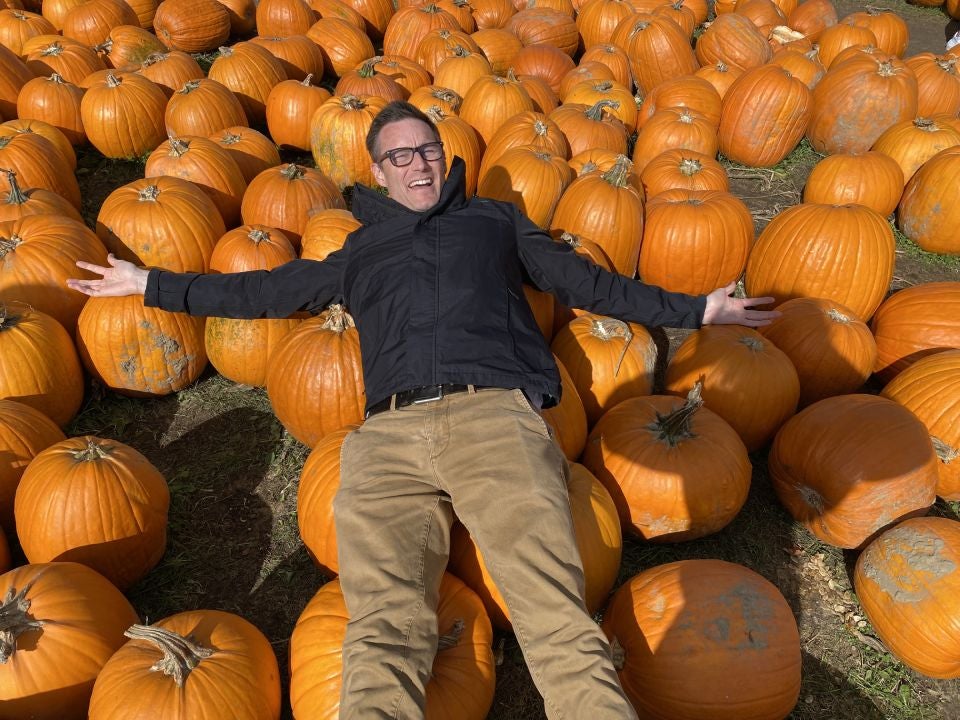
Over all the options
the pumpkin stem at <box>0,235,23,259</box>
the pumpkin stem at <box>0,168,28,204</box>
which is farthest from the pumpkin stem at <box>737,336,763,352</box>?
the pumpkin stem at <box>0,168,28,204</box>

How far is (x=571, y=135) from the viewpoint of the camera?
5.69 metres

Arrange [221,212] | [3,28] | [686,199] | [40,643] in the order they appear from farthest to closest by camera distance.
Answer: [3,28], [221,212], [686,199], [40,643]

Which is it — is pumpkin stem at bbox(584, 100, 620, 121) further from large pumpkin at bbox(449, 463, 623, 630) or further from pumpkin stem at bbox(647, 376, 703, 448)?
large pumpkin at bbox(449, 463, 623, 630)

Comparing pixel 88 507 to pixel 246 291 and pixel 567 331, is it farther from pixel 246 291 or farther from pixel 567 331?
pixel 567 331

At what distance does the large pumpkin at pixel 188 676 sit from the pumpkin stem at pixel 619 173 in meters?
3.57

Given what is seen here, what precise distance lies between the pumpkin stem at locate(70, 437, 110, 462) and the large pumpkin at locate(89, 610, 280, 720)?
0.83 m

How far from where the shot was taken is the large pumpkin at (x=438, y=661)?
96.3 inches

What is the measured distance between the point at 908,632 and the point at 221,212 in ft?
16.2

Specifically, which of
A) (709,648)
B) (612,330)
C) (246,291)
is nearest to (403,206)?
(246,291)

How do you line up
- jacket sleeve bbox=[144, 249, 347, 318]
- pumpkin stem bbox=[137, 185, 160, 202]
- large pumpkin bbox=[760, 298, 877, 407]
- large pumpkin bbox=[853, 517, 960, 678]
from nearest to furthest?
large pumpkin bbox=[853, 517, 960, 678] < jacket sleeve bbox=[144, 249, 347, 318] < large pumpkin bbox=[760, 298, 877, 407] < pumpkin stem bbox=[137, 185, 160, 202]

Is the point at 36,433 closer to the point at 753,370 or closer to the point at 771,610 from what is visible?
the point at 771,610

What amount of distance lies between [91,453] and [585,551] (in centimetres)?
220

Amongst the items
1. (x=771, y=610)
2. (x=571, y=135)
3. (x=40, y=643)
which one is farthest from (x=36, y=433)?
(x=571, y=135)

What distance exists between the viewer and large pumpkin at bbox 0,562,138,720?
238 cm
